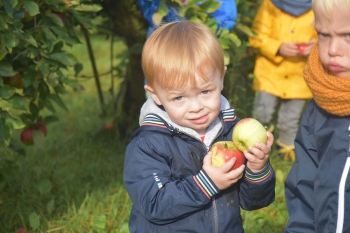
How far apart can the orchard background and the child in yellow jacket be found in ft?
0.51

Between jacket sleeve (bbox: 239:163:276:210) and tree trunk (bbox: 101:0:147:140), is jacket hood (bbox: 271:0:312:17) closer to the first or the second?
tree trunk (bbox: 101:0:147:140)

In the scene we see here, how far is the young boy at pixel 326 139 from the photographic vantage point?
7.45ft

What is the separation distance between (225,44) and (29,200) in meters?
1.49

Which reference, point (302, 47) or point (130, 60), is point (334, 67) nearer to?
point (302, 47)

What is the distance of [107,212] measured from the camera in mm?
3742

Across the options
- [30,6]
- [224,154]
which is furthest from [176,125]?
[30,6]

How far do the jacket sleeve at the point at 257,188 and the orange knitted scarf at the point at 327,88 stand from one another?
1.05ft

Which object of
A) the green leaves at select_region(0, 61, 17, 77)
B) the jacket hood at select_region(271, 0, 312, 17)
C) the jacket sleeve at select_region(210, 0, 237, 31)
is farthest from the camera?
the jacket hood at select_region(271, 0, 312, 17)

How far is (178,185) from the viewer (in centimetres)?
229


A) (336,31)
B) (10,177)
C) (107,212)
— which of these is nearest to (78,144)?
(10,177)

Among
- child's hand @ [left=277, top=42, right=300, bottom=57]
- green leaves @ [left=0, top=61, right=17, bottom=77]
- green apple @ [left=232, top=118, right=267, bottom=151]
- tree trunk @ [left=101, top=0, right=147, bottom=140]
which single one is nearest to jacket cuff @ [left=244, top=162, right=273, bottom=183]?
green apple @ [left=232, top=118, right=267, bottom=151]

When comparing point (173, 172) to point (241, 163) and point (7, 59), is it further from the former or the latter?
point (7, 59)

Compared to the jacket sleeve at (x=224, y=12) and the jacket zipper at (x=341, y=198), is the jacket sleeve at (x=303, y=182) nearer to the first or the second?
the jacket zipper at (x=341, y=198)

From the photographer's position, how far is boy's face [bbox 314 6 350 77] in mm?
2244
